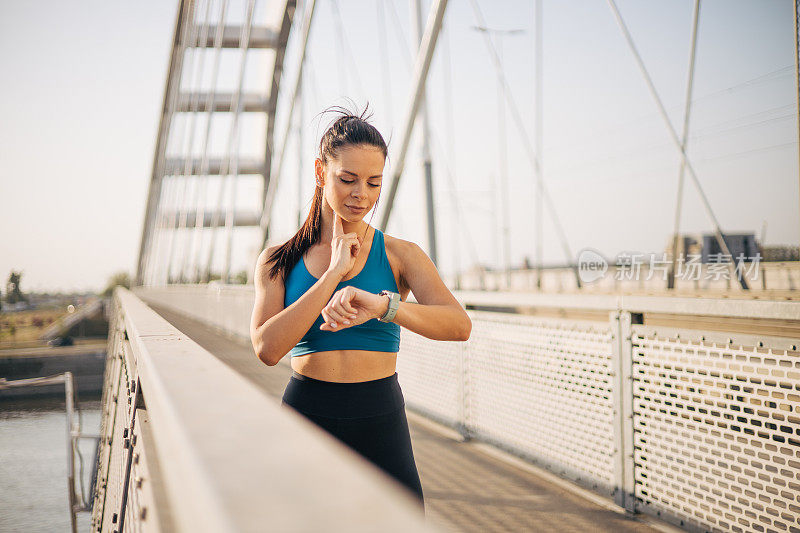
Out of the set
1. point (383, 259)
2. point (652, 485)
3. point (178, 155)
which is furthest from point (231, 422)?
point (178, 155)

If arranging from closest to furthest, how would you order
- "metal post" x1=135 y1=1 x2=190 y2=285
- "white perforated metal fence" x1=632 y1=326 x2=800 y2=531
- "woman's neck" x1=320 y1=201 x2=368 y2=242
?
"woman's neck" x1=320 y1=201 x2=368 y2=242, "white perforated metal fence" x1=632 y1=326 x2=800 y2=531, "metal post" x1=135 y1=1 x2=190 y2=285

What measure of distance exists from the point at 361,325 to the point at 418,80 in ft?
16.0

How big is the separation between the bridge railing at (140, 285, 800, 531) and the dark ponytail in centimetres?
169

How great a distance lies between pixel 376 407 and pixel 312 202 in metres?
0.57

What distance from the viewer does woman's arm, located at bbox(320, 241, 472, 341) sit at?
1409 millimetres

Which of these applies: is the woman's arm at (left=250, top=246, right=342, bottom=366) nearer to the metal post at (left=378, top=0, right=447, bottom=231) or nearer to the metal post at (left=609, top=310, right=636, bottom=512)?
the metal post at (left=609, top=310, right=636, bottom=512)

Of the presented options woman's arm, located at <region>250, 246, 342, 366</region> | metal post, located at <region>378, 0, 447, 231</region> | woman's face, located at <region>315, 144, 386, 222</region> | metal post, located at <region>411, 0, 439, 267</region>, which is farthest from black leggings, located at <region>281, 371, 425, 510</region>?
metal post, located at <region>411, 0, 439, 267</region>

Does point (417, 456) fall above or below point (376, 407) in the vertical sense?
below

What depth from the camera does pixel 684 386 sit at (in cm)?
295

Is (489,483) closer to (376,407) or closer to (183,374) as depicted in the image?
(376,407)

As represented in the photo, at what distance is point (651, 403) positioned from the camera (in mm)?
3129

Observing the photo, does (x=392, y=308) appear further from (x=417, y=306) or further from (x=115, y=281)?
(x=115, y=281)

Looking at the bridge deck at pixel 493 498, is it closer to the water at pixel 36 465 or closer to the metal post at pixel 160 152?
the water at pixel 36 465

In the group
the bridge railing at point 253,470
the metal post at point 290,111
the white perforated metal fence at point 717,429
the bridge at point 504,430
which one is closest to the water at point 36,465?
the metal post at point 290,111
